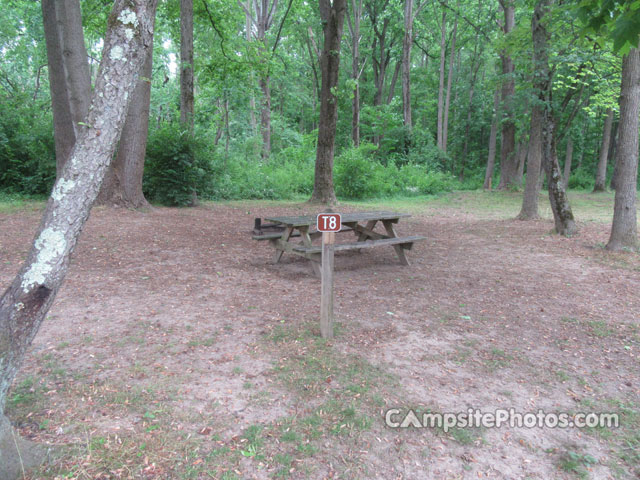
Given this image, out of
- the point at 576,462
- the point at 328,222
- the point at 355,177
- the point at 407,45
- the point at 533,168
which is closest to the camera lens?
the point at 576,462

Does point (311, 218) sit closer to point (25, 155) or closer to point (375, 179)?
point (25, 155)

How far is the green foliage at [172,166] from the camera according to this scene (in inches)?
452

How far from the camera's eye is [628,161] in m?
7.54

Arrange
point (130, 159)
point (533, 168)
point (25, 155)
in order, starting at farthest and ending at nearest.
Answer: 1. point (25, 155)
2. point (533, 168)
3. point (130, 159)

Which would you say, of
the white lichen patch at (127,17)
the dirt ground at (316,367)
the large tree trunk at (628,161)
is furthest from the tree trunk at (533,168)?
the white lichen patch at (127,17)

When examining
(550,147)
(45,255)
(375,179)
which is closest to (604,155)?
(375,179)

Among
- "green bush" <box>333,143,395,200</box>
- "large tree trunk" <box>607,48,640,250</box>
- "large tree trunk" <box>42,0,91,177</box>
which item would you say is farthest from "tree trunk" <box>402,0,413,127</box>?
"large tree trunk" <box>42,0,91,177</box>

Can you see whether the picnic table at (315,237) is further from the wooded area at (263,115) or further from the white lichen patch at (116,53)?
the white lichen patch at (116,53)

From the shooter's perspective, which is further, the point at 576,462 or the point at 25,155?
the point at 25,155

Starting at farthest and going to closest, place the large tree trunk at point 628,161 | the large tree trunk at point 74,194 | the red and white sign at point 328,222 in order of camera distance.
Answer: the large tree trunk at point 628,161
the red and white sign at point 328,222
the large tree trunk at point 74,194

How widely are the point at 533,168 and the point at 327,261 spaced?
934 centimetres

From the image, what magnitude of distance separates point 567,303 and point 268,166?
1408 cm

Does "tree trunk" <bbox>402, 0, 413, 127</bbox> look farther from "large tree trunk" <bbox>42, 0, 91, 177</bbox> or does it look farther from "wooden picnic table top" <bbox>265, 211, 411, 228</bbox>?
"wooden picnic table top" <bbox>265, 211, 411, 228</bbox>

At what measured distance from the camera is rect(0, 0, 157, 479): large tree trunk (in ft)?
7.34
